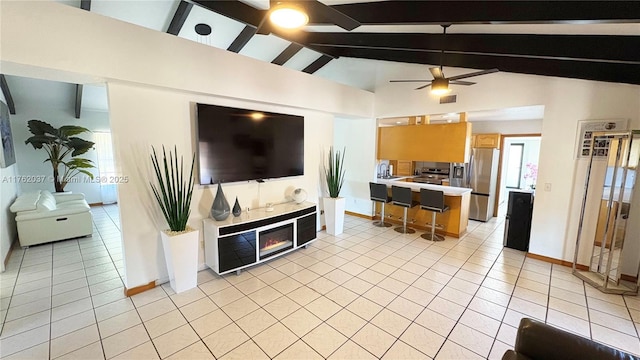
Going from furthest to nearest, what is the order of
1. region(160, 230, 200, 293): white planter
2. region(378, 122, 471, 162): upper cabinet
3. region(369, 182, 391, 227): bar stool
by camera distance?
region(369, 182, 391, 227): bar stool
region(378, 122, 471, 162): upper cabinet
region(160, 230, 200, 293): white planter

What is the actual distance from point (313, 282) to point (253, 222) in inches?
42.4

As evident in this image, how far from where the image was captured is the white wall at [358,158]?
19.1 ft

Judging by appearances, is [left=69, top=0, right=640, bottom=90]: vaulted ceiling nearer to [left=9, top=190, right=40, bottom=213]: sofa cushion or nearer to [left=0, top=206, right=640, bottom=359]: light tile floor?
[left=0, top=206, right=640, bottom=359]: light tile floor

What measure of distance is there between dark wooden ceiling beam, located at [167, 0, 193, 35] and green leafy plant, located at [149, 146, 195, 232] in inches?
73.2

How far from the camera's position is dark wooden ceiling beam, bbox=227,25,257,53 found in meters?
3.93

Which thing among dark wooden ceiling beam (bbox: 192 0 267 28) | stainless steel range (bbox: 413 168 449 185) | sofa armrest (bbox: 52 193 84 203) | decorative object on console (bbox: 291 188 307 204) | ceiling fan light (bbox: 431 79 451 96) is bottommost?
sofa armrest (bbox: 52 193 84 203)

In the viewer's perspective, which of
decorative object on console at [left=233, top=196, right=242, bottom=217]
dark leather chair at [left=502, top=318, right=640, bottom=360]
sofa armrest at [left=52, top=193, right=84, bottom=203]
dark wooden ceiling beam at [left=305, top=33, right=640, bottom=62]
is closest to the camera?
dark leather chair at [left=502, top=318, right=640, bottom=360]

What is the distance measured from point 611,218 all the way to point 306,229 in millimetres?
3931

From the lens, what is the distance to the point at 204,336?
7.43 ft

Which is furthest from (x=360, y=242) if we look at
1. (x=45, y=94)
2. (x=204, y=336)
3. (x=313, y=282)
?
(x=45, y=94)

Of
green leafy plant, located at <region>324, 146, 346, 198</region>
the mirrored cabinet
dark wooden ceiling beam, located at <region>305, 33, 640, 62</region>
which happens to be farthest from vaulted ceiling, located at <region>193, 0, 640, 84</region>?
green leafy plant, located at <region>324, 146, 346, 198</region>

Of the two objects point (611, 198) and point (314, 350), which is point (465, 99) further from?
point (314, 350)

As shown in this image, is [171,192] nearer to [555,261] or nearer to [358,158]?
[358,158]

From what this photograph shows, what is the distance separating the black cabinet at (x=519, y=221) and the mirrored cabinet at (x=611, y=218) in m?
0.72
